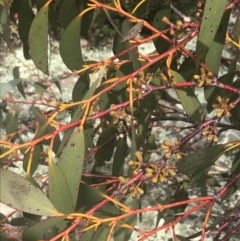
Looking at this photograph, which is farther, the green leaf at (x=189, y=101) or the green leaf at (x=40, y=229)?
the green leaf at (x=189, y=101)

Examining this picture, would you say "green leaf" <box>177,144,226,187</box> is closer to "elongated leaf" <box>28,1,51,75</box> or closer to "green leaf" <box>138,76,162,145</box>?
"green leaf" <box>138,76,162,145</box>

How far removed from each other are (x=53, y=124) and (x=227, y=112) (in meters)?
0.26

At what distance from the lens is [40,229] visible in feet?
2.32

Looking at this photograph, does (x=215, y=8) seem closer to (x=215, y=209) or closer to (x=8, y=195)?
(x=8, y=195)

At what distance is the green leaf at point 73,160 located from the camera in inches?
29.9

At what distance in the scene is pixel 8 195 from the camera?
2.13 ft

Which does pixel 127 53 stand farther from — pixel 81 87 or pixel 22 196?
pixel 22 196

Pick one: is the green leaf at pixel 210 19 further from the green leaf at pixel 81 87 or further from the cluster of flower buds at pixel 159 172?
the green leaf at pixel 81 87

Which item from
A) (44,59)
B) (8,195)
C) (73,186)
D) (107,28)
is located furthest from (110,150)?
(107,28)

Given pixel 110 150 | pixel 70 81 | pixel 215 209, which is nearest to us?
pixel 110 150

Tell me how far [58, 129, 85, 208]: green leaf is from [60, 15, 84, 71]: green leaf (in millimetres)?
199

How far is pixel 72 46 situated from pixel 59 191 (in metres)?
0.29

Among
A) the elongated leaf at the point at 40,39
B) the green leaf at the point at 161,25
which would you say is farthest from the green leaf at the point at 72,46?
the green leaf at the point at 161,25

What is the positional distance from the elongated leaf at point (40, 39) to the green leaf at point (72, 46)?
34mm
